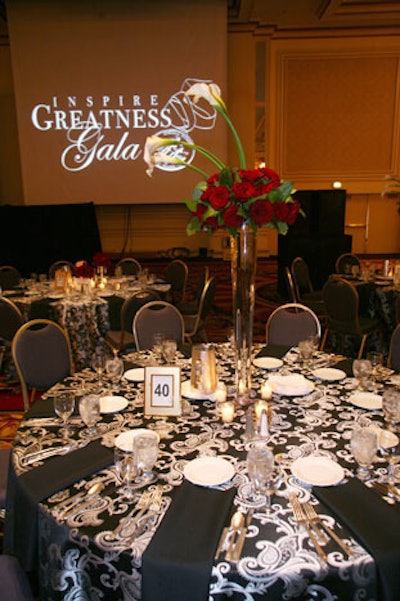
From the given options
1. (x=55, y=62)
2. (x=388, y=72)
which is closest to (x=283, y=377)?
(x=55, y=62)

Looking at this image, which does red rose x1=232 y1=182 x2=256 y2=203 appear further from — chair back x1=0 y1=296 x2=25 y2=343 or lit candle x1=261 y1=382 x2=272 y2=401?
chair back x1=0 y1=296 x2=25 y2=343

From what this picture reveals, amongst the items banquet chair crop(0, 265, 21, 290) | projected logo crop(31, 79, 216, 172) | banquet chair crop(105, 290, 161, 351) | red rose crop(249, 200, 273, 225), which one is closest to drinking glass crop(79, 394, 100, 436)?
red rose crop(249, 200, 273, 225)

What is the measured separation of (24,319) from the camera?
4094mm

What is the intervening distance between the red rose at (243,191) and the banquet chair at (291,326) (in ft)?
4.83

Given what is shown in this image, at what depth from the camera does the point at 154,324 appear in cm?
325

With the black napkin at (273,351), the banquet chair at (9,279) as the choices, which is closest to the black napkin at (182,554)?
the black napkin at (273,351)

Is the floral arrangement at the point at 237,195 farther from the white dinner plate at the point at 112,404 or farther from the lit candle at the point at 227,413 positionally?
the white dinner plate at the point at 112,404

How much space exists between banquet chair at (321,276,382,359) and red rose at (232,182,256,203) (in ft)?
8.79

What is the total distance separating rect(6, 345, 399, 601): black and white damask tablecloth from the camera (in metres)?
1.08

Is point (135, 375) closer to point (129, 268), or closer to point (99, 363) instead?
point (99, 363)

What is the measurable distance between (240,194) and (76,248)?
834cm

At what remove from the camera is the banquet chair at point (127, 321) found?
394 centimetres

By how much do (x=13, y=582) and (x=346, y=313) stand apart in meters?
3.56

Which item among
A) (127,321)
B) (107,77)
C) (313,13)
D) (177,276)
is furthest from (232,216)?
(313,13)
